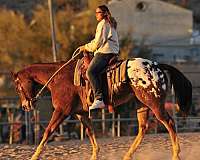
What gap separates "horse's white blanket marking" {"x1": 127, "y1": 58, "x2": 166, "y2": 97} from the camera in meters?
8.98

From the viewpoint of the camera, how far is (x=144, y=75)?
899cm

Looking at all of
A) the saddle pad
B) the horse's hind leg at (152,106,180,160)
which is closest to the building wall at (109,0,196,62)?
the saddle pad

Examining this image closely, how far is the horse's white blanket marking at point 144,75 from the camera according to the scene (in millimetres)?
8984

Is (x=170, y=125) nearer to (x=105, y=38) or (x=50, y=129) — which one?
(x=105, y=38)

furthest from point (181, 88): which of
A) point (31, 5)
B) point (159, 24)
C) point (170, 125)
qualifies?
point (31, 5)

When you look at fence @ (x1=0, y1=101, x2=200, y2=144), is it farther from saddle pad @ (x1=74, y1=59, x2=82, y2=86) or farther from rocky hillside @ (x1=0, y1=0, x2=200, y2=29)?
rocky hillside @ (x1=0, y1=0, x2=200, y2=29)

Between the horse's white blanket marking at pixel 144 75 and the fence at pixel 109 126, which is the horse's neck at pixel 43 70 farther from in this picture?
the fence at pixel 109 126

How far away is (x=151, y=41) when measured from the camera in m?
50.9

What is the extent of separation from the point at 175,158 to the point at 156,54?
36680 millimetres

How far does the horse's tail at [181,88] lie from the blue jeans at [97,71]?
1.08 meters

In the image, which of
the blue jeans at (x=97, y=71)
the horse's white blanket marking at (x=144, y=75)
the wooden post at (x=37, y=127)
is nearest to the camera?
the horse's white blanket marking at (x=144, y=75)

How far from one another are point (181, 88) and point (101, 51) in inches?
58.2

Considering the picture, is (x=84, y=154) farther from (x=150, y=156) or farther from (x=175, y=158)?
(x=175, y=158)

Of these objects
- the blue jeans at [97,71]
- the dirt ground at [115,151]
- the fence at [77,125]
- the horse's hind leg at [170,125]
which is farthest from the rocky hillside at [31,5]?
the horse's hind leg at [170,125]
